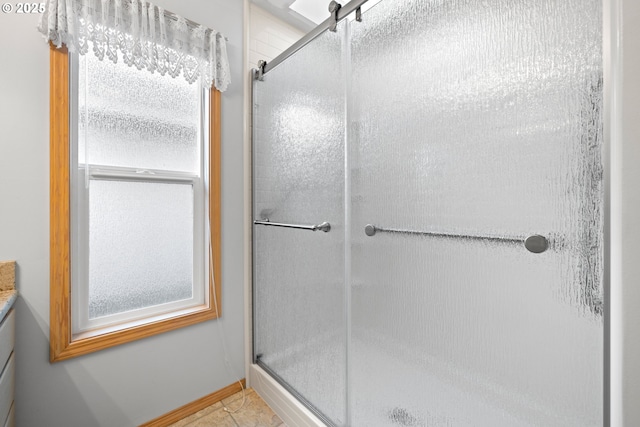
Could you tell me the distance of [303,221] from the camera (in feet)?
4.60

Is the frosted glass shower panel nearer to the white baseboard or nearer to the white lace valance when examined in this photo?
the white baseboard

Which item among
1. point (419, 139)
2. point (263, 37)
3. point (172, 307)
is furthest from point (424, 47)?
point (172, 307)

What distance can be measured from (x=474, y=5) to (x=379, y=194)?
0.61 m

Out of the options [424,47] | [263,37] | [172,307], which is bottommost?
[172,307]

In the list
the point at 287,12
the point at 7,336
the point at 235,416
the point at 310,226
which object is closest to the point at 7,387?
the point at 7,336

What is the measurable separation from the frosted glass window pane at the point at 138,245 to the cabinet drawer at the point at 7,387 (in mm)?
322

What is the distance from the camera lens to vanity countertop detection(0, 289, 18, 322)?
88cm

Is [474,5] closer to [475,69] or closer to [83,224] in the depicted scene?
[475,69]

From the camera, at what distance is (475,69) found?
2.60 ft

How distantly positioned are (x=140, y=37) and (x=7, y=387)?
1.46 metres

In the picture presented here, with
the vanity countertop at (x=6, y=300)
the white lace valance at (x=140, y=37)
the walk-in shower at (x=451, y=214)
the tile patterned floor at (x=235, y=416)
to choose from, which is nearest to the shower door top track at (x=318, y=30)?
the walk-in shower at (x=451, y=214)

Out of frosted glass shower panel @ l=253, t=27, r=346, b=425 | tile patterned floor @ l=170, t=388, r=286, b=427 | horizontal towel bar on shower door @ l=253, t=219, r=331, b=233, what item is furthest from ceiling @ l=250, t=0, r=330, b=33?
tile patterned floor @ l=170, t=388, r=286, b=427

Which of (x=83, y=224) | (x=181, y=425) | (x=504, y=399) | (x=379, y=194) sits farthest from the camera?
(x=181, y=425)

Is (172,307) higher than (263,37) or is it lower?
lower
